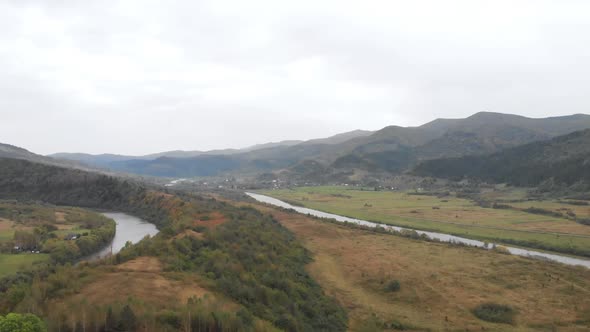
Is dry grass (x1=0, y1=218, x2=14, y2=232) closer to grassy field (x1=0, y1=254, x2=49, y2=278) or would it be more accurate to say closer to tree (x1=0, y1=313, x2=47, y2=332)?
grassy field (x1=0, y1=254, x2=49, y2=278)

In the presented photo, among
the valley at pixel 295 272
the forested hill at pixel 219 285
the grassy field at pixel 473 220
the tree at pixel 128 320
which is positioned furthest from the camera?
the grassy field at pixel 473 220

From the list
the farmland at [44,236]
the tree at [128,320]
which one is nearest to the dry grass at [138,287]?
the tree at [128,320]

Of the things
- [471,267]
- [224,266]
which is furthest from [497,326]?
[224,266]

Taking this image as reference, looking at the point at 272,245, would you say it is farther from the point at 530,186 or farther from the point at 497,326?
the point at 530,186

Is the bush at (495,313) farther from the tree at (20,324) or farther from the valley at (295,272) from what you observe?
the tree at (20,324)

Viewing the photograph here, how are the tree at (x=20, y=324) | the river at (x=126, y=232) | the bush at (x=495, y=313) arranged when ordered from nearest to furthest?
the tree at (x=20, y=324) < the bush at (x=495, y=313) < the river at (x=126, y=232)

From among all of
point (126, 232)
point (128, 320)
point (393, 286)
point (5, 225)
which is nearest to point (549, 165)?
point (393, 286)

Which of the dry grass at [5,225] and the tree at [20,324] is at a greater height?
the tree at [20,324]
